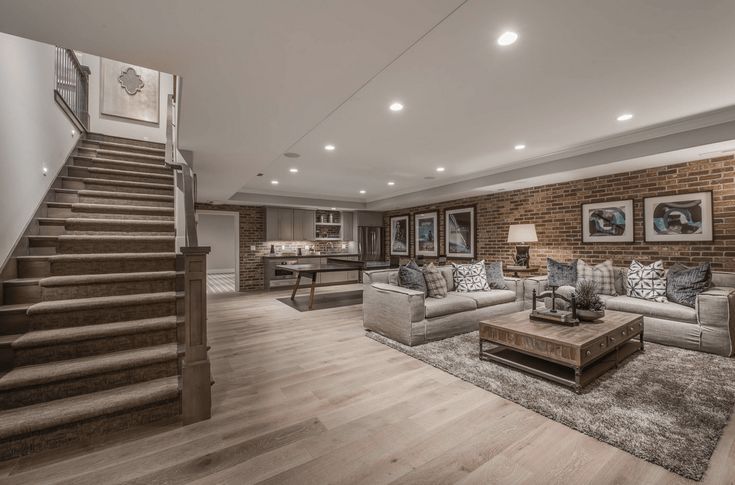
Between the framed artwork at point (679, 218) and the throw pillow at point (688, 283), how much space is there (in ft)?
2.12

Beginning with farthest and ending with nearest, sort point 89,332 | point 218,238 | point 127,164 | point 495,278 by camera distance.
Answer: point 218,238
point 495,278
point 127,164
point 89,332

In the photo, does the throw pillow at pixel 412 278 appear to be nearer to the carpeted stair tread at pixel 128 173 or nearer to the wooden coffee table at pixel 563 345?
the wooden coffee table at pixel 563 345

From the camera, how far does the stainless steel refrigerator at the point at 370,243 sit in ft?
30.0

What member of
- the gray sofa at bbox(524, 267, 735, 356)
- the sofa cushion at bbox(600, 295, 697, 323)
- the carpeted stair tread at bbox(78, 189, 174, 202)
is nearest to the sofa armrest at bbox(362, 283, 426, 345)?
the sofa cushion at bbox(600, 295, 697, 323)

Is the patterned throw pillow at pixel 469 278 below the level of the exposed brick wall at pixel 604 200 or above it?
below

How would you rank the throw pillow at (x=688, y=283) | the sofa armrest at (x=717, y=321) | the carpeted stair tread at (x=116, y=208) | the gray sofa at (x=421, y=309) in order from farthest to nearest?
the gray sofa at (x=421, y=309)
the throw pillow at (x=688, y=283)
the carpeted stair tread at (x=116, y=208)
the sofa armrest at (x=717, y=321)

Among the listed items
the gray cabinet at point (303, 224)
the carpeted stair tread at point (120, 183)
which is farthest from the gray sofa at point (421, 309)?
the gray cabinet at point (303, 224)

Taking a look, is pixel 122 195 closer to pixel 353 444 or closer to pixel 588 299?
pixel 353 444

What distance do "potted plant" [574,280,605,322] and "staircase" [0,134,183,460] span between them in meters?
3.45

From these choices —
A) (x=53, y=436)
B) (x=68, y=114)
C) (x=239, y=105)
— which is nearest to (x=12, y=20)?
(x=239, y=105)

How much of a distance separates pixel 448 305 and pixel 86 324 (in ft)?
11.2

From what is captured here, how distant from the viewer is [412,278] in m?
3.94

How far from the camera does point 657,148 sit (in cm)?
353

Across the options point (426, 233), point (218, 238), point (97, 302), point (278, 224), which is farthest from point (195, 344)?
point (218, 238)
